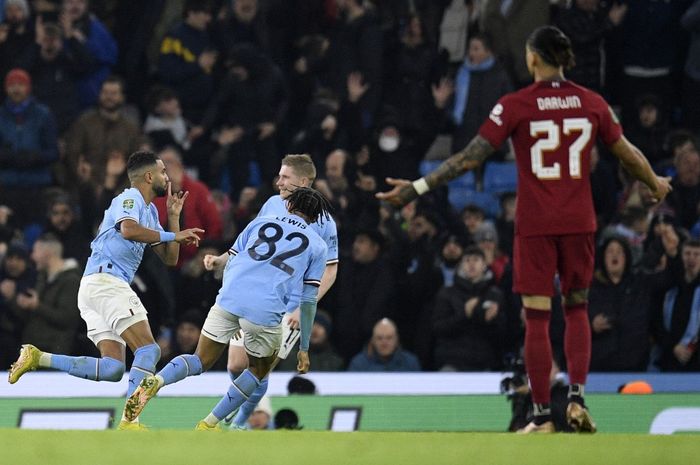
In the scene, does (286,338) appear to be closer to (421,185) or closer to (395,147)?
(421,185)

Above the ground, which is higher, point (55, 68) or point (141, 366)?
point (55, 68)

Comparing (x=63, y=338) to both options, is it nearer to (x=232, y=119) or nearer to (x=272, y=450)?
(x=232, y=119)

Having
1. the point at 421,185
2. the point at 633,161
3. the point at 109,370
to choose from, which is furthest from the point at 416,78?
the point at 421,185

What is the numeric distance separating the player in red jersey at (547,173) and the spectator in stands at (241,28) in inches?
330

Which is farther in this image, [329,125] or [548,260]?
[329,125]

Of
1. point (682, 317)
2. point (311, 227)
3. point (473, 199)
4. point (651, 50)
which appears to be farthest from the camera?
point (651, 50)

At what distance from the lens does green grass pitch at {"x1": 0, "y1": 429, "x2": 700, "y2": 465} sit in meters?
7.22

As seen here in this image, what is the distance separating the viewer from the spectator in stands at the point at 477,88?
16.0 meters

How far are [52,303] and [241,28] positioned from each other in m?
4.00

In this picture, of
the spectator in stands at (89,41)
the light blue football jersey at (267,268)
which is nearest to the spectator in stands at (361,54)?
the spectator in stands at (89,41)

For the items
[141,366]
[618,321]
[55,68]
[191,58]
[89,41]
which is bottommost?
[618,321]

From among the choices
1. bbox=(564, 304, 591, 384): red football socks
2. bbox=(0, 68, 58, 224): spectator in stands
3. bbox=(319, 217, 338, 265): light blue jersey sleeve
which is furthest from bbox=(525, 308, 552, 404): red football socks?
bbox=(0, 68, 58, 224): spectator in stands

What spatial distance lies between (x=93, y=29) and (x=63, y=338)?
3.78 metres

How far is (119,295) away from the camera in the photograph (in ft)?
32.1
